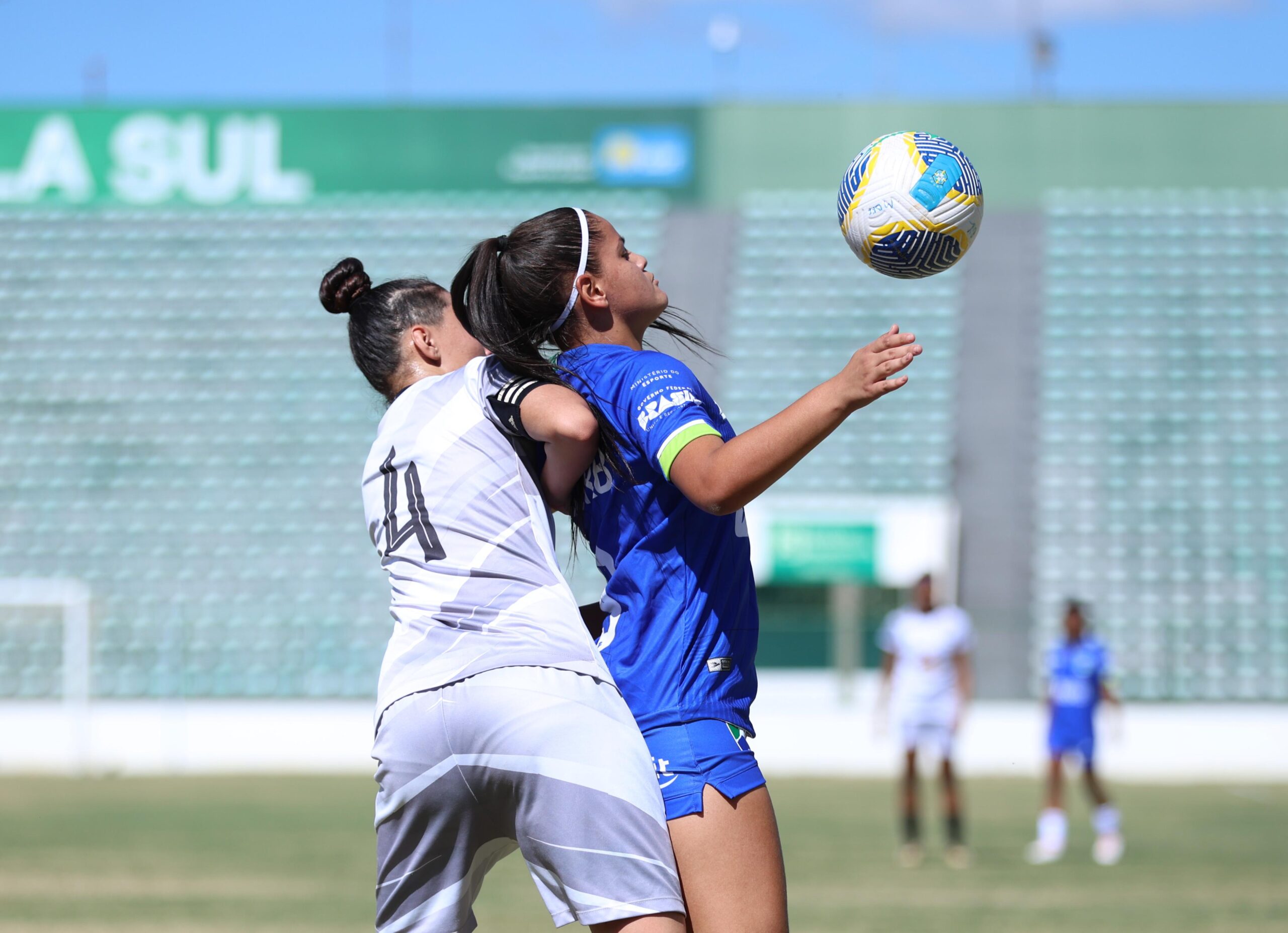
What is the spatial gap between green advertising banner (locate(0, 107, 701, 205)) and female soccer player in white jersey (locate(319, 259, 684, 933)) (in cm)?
2195

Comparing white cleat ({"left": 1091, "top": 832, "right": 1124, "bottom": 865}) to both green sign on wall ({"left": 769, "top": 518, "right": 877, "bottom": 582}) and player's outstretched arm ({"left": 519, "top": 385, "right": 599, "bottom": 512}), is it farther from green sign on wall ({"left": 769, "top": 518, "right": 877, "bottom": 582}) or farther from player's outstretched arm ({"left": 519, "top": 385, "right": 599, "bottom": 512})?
player's outstretched arm ({"left": 519, "top": 385, "right": 599, "bottom": 512})

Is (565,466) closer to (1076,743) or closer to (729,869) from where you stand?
(729,869)

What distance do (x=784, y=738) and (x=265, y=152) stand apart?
13.3 metres

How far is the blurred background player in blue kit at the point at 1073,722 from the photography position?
35.4ft

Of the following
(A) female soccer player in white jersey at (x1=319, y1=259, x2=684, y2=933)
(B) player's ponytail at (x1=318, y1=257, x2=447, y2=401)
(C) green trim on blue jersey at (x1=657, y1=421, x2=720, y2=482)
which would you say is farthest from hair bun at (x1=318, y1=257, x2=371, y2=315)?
(C) green trim on blue jersey at (x1=657, y1=421, x2=720, y2=482)

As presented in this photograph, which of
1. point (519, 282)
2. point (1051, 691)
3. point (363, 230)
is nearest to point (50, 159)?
point (363, 230)

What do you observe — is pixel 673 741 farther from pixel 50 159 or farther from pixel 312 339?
pixel 50 159

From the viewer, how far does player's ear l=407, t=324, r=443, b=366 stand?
130 inches

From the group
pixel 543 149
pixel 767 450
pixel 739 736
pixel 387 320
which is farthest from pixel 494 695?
pixel 543 149

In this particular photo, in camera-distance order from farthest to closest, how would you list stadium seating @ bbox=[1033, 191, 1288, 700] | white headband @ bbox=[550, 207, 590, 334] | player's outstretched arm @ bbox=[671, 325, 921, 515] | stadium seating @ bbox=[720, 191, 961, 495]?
stadium seating @ bbox=[720, 191, 961, 495] → stadium seating @ bbox=[1033, 191, 1288, 700] → white headband @ bbox=[550, 207, 590, 334] → player's outstretched arm @ bbox=[671, 325, 921, 515]

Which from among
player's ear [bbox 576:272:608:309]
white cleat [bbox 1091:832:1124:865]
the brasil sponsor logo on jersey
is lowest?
white cleat [bbox 1091:832:1124:865]

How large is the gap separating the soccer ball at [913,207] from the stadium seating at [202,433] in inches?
592

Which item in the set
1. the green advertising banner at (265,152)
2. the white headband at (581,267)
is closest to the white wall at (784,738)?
the green advertising banner at (265,152)

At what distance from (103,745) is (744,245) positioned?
1208 centimetres
